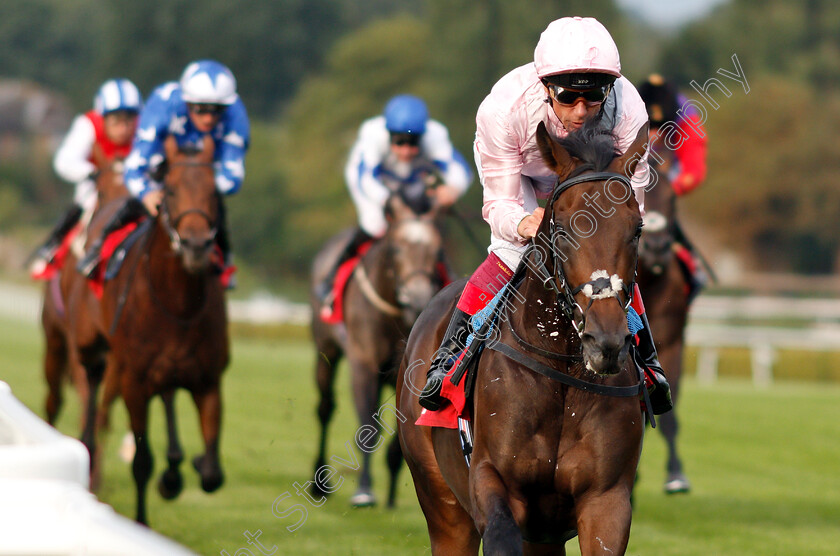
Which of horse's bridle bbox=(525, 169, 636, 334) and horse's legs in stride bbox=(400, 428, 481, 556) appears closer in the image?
horse's bridle bbox=(525, 169, 636, 334)

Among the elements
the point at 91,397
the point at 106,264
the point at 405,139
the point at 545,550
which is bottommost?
the point at 545,550

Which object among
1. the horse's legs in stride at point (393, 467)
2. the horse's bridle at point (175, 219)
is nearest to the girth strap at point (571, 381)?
the horse's bridle at point (175, 219)

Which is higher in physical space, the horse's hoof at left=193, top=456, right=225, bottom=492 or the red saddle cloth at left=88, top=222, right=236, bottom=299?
the red saddle cloth at left=88, top=222, right=236, bottom=299

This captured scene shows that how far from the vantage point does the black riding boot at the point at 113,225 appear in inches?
286

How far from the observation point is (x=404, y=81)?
56.5m

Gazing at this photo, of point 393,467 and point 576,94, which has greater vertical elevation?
point 576,94

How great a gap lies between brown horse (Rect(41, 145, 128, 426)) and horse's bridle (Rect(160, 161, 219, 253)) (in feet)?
5.44

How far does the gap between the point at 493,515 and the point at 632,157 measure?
3.67ft

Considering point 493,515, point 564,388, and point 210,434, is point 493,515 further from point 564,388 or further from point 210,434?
point 210,434

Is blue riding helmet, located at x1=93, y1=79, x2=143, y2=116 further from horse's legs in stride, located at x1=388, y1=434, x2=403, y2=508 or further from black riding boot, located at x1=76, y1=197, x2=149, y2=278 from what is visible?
horse's legs in stride, located at x1=388, y1=434, x2=403, y2=508

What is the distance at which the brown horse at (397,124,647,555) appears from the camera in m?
3.38

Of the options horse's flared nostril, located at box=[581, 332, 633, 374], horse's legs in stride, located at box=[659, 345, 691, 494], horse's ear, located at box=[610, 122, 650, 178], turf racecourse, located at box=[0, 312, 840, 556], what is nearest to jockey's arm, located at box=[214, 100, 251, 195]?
turf racecourse, located at box=[0, 312, 840, 556]

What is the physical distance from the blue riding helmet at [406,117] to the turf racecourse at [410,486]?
2.07 metres

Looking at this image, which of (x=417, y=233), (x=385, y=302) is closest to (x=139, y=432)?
(x=385, y=302)
